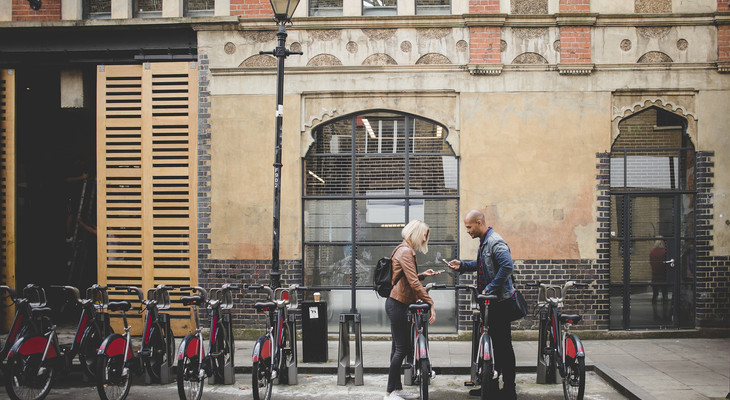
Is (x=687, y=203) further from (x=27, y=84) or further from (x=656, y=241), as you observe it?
(x=27, y=84)

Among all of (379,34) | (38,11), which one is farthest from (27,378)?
(379,34)

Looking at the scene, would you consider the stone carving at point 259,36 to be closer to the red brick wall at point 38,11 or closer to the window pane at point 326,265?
the red brick wall at point 38,11

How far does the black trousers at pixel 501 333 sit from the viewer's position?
620 cm

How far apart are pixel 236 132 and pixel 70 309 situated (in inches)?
230

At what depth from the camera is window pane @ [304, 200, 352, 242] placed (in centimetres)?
987

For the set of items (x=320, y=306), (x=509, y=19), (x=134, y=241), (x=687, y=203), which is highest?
(x=509, y=19)

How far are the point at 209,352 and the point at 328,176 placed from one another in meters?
4.16

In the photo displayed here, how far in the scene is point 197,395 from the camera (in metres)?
6.31

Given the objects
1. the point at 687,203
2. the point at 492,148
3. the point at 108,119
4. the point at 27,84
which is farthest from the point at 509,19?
the point at 27,84

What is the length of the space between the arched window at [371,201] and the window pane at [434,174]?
0.02 m

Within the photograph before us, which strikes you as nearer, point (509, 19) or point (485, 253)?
point (485, 253)

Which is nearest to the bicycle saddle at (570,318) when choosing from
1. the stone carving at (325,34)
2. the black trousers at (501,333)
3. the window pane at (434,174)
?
the black trousers at (501,333)

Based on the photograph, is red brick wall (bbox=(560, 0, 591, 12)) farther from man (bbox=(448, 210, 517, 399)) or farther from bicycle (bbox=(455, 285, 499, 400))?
bicycle (bbox=(455, 285, 499, 400))

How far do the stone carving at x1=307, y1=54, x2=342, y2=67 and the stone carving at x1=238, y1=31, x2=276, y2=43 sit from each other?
2.66 ft
